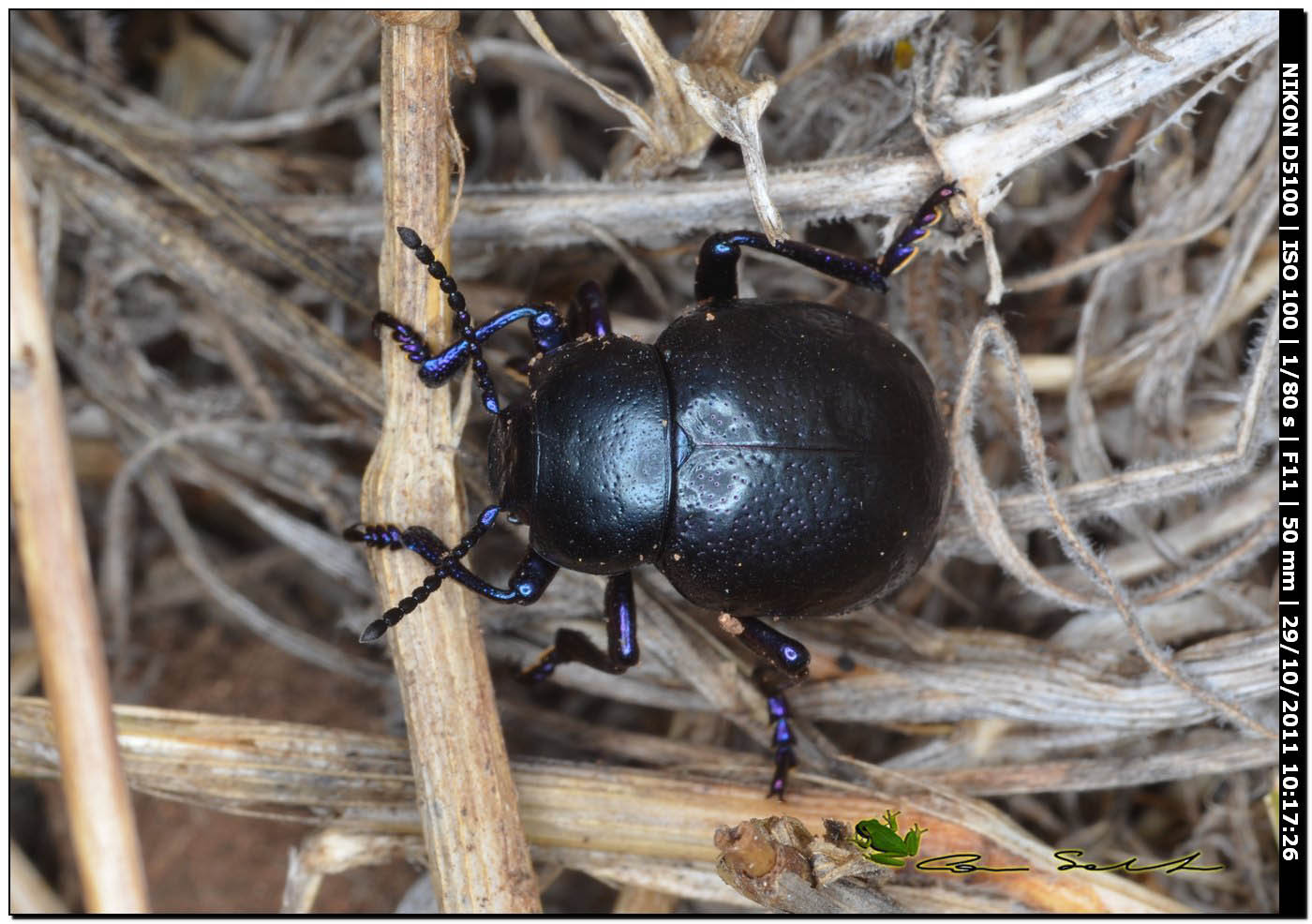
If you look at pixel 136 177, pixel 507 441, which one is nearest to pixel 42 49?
pixel 136 177

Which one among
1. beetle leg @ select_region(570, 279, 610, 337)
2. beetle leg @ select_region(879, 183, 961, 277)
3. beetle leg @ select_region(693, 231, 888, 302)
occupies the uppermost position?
beetle leg @ select_region(879, 183, 961, 277)

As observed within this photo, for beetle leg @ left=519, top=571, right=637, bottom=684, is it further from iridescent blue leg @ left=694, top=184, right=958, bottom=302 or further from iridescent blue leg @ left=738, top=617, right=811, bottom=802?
iridescent blue leg @ left=694, top=184, right=958, bottom=302

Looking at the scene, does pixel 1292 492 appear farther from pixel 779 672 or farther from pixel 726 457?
pixel 726 457

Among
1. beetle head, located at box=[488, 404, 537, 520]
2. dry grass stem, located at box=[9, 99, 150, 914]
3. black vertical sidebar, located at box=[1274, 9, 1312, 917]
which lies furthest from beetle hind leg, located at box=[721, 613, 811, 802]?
dry grass stem, located at box=[9, 99, 150, 914]

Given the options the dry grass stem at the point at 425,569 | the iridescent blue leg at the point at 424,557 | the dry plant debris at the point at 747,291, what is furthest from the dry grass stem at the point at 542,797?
the iridescent blue leg at the point at 424,557

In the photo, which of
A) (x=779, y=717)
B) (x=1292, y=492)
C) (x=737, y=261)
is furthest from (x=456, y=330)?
(x=1292, y=492)

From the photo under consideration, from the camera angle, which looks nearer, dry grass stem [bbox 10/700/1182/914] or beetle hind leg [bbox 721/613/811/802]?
dry grass stem [bbox 10/700/1182/914]
